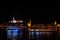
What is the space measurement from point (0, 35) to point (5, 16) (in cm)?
63

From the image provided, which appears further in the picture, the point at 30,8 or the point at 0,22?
the point at 30,8

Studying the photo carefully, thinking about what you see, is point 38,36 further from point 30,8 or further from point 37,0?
point 37,0

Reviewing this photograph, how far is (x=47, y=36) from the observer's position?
248cm

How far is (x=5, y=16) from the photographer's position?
2.39 meters

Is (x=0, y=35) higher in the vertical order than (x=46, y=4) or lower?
lower

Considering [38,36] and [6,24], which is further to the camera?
[38,36]

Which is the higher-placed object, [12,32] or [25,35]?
[12,32]

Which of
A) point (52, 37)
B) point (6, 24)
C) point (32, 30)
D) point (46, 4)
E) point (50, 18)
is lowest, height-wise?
point (52, 37)

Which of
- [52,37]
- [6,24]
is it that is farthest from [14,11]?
[52,37]

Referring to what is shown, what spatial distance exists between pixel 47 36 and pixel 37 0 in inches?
49.0

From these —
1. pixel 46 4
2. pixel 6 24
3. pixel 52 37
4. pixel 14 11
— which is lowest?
pixel 52 37

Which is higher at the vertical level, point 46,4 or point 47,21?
point 46,4

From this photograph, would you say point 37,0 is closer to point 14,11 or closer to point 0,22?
point 14,11

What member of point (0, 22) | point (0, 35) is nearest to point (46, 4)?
point (0, 22)
